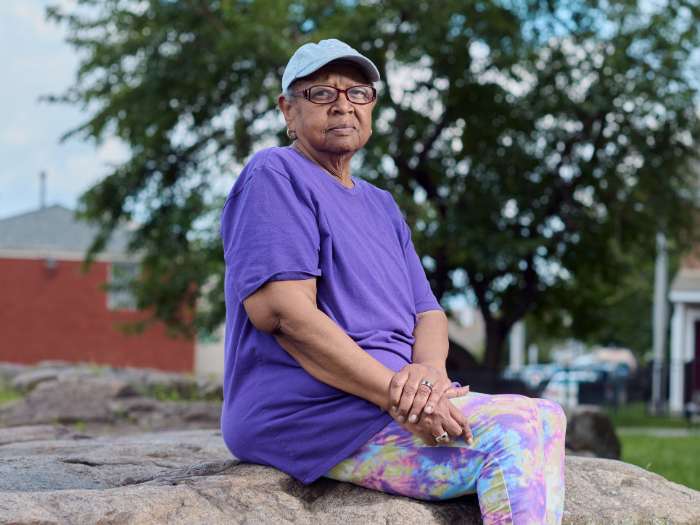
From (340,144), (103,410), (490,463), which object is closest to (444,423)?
(490,463)

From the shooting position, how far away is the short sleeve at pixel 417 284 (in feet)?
8.44

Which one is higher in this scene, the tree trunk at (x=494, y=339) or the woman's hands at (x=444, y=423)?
the woman's hands at (x=444, y=423)

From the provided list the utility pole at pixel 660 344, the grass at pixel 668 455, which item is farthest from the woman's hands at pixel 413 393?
the utility pole at pixel 660 344

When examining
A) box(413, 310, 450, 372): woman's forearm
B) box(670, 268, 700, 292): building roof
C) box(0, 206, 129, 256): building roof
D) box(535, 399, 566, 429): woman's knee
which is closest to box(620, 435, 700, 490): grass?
box(413, 310, 450, 372): woman's forearm

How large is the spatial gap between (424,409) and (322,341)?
13.2 inches

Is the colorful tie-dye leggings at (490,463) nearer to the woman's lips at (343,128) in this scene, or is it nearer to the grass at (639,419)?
the woman's lips at (343,128)

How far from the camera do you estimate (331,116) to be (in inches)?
94.3

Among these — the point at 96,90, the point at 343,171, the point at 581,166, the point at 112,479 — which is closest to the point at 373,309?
the point at 343,171

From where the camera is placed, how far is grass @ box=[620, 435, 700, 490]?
7.27m

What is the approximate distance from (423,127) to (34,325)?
1756 cm

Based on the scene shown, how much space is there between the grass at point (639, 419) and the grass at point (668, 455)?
3.19 meters

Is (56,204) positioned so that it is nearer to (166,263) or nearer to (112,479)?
(166,263)

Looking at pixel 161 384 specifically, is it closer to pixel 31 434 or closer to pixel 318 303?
pixel 31 434

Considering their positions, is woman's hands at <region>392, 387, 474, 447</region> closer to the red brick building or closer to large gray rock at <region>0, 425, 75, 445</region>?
large gray rock at <region>0, 425, 75, 445</region>
